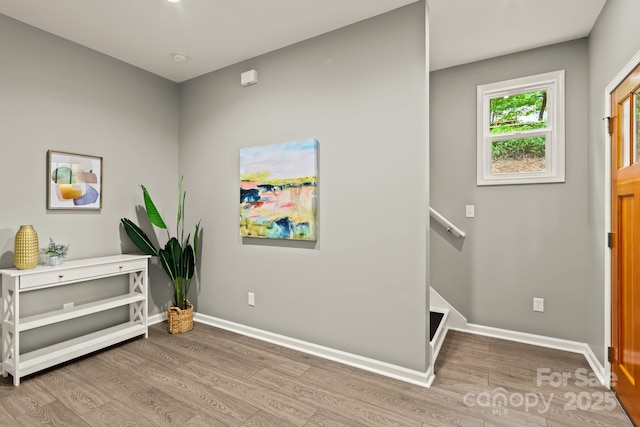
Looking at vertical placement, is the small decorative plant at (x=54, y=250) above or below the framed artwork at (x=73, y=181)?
below

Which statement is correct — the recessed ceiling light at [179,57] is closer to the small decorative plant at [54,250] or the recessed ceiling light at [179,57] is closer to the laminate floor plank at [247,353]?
the small decorative plant at [54,250]

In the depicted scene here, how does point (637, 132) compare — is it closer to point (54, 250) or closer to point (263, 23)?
point (263, 23)

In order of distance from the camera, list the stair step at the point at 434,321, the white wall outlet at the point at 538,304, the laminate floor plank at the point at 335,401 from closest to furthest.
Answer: the laminate floor plank at the point at 335,401 < the stair step at the point at 434,321 < the white wall outlet at the point at 538,304

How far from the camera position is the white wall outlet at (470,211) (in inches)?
124

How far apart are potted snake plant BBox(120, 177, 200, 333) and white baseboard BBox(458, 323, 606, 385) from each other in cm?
277

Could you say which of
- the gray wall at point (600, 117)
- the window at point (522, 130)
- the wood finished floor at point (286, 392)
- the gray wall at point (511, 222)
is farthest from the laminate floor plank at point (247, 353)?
the window at point (522, 130)

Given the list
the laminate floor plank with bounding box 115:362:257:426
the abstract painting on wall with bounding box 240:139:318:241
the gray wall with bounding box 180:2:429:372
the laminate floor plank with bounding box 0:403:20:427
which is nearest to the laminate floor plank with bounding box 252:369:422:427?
the laminate floor plank with bounding box 115:362:257:426

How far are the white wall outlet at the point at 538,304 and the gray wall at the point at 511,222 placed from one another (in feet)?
0.11

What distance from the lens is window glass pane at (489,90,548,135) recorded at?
2888 mm

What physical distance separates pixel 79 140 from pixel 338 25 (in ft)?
8.01

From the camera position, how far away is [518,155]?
297 cm

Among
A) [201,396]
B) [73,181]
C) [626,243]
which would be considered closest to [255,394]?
[201,396]

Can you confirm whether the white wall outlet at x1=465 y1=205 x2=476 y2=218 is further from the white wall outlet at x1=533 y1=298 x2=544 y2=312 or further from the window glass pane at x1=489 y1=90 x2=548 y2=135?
the white wall outlet at x1=533 y1=298 x2=544 y2=312

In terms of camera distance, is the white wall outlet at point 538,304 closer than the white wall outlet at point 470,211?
Yes
